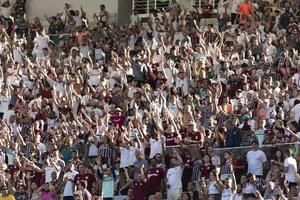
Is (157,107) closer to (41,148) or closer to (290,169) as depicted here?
(41,148)

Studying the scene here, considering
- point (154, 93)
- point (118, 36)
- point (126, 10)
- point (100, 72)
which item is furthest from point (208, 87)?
point (126, 10)

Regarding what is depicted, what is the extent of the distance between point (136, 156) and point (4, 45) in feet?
34.7

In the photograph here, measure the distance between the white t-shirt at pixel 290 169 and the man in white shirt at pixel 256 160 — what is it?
33.9 inches

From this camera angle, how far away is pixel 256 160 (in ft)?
104

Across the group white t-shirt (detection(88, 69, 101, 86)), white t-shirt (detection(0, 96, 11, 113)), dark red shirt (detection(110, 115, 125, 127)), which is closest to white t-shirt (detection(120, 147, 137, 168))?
dark red shirt (detection(110, 115, 125, 127))

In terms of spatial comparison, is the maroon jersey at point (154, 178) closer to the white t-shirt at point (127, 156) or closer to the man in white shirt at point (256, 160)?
the white t-shirt at point (127, 156)

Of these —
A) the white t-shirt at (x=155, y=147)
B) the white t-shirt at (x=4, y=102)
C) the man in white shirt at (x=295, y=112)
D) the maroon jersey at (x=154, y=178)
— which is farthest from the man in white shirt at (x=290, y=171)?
the white t-shirt at (x=4, y=102)

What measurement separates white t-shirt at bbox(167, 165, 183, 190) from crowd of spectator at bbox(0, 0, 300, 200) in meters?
0.02

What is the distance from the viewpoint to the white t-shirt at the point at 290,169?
100 feet

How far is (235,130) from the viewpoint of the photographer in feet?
107

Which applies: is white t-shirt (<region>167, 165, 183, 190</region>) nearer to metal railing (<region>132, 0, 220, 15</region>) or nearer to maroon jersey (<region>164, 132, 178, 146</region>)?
maroon jersey (<region>164, 132, 178, 146</region>)

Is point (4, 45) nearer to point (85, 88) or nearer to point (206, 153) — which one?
point (85, 88)

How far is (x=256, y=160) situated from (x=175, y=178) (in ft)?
5.97

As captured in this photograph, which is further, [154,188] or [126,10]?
[126,10]
